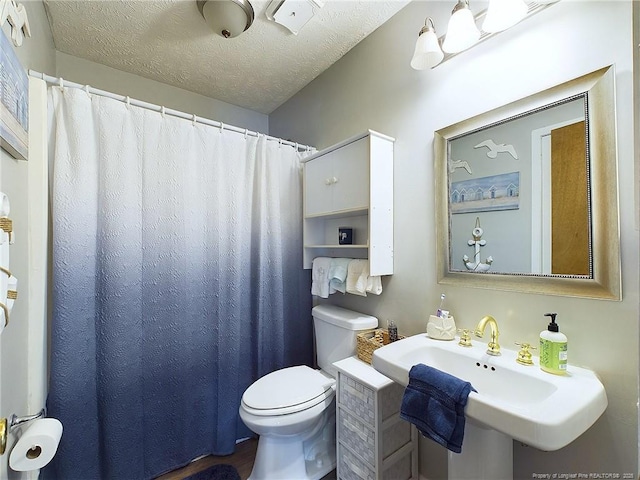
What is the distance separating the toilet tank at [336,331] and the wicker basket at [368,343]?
47 mm

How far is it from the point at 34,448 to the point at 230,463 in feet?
3.23

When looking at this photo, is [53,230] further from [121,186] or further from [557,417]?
[557,417]

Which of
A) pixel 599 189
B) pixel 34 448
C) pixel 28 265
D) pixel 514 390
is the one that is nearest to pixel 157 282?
pixel 28 265

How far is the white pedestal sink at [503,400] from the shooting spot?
64 centimetres

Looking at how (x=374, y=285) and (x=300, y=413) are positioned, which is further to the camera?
(x=374, y=285)

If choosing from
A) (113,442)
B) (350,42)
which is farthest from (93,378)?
(350,42)

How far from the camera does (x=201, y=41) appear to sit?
1629 mm

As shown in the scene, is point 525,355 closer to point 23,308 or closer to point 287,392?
point 287,392

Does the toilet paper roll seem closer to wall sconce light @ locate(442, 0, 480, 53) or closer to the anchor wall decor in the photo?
the anchor wall decor

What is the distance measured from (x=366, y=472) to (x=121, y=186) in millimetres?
1736

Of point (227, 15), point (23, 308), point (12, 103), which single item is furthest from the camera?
point (227, 15)

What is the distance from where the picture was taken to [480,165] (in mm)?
1135

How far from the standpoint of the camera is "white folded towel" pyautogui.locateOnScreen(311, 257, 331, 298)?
169 centimetres

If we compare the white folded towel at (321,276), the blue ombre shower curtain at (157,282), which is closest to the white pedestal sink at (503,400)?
the white folded towel at (321,276)
